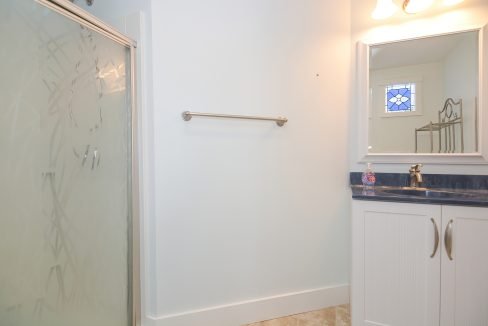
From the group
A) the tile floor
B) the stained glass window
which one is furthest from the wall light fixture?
the tile floor

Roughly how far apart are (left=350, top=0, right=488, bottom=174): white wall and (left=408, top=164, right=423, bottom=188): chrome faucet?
0.34 feet

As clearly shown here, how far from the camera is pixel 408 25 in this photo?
155cm

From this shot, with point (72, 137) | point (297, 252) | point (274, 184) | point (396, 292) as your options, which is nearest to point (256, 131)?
point (274, 184)

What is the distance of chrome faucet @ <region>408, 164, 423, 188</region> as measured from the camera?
1.45 metres

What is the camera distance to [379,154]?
5.25 feet

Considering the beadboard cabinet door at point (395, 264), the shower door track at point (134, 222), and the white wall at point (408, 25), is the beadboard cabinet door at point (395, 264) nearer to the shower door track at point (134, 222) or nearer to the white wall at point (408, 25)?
the white wall at point (408, 25)

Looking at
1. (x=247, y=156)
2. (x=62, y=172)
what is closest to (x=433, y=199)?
(x=247, y=156)

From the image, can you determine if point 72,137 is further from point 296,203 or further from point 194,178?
point 296,203

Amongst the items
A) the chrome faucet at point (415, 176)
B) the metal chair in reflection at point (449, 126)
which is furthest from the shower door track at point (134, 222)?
the metal chair in reflection at point (449, 126)

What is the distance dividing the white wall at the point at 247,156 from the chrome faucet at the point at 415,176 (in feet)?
1.23

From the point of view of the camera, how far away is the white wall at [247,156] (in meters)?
1.33

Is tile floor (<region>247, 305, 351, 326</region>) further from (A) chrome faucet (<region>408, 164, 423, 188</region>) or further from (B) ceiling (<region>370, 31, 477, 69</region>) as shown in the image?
(B) ceiling (<region>370, 31, 477, 69</region>)

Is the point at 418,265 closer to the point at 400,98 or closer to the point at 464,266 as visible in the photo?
the point at 464,266

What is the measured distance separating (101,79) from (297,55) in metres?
1.12
